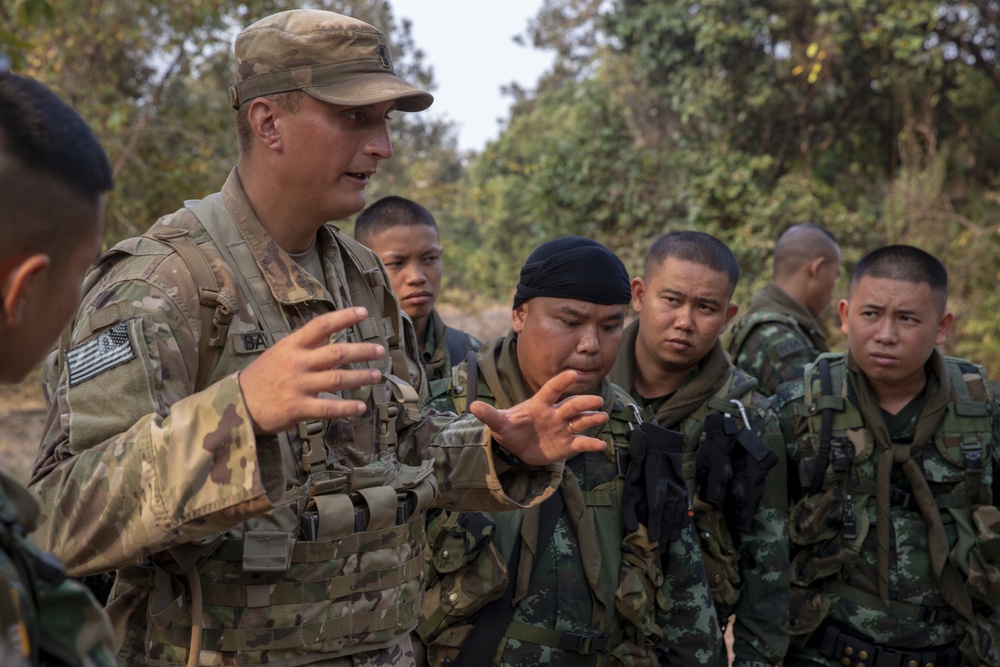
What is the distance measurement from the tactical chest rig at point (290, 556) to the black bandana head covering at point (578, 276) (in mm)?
1047

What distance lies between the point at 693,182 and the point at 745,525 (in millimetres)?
10207

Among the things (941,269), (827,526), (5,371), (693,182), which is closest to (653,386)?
(827,526)

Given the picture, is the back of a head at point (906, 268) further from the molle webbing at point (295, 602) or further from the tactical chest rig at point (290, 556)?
the molle webbing at point (295, 602)

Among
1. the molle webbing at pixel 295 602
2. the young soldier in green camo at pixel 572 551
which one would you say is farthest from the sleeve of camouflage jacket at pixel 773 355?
the molle webbing at pixel 295 602

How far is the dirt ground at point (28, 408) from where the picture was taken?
1100cm

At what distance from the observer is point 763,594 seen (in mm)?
3732

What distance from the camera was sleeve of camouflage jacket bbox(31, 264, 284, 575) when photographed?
1815 millimetres

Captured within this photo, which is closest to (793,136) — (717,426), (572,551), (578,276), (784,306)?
(784,306)

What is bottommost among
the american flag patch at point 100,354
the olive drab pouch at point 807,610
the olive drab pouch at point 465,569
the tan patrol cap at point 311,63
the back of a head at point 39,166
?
the olive drab pouch at point 807,610

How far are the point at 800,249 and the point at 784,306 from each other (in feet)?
1.69

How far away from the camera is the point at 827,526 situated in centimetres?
399

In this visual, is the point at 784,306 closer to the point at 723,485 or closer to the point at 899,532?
the point at 899,532

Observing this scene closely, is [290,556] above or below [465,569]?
above

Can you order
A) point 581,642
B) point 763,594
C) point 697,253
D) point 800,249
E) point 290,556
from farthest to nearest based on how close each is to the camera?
point 800,249, point 697,253, point 763,594, point 581,642, point 290,556
